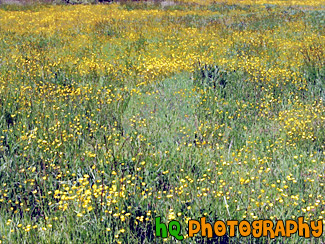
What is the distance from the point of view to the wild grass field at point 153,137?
113 inches

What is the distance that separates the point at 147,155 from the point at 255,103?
246cm

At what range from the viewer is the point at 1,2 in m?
23.0

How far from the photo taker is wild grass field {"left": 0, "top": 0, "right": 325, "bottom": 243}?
9.46ft

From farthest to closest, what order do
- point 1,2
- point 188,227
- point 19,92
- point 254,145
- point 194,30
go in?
point 1,2
point 194,30
point 19,92
point 254,145
point 188,227

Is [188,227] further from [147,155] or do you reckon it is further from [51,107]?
[51,107]

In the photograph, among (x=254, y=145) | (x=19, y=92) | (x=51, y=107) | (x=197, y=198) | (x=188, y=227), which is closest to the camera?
(x=188, y=227)

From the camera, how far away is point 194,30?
11.6 meters

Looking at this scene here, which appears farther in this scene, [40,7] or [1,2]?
[1,2]

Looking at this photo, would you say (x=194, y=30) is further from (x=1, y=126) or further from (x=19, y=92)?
(x=1, y=126)

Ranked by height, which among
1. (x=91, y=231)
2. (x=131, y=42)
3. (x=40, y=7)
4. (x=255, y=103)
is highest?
(x=40, y=7)

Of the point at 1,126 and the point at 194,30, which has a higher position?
the point at 194,30

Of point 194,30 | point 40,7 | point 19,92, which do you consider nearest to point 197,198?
point 19,92

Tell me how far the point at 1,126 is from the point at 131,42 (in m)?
6.00

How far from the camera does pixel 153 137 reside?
14.6 feet
